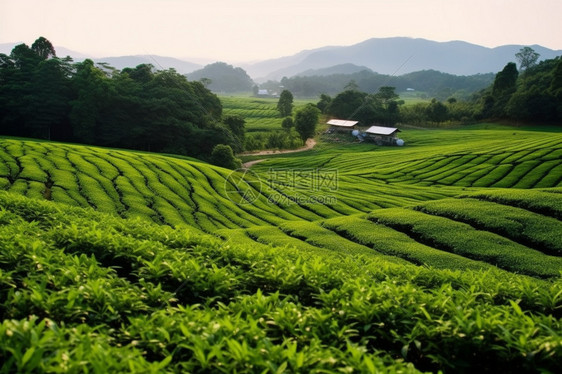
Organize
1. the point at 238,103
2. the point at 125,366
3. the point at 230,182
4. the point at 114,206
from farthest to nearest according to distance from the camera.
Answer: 1. the point at 238,103
2. the point at 230,182
3. the point at 114,206
4. the point at 125,366

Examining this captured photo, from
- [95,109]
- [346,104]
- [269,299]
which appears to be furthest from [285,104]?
[269,299]

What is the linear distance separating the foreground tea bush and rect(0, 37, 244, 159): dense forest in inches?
1863

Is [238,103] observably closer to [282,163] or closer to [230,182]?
[282,163]

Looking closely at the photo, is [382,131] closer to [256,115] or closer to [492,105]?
Result: [492,105]

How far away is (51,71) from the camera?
52.1 meters

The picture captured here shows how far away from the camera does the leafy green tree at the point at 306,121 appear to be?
260 feet

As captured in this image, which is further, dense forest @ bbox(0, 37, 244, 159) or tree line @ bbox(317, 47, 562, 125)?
tree line @ bbox(317, 47, 562, 125)

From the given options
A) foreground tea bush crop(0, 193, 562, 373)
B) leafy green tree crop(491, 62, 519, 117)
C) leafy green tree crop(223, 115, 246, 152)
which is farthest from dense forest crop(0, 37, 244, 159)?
leafy green tree crop(491, 62, 519, 117)

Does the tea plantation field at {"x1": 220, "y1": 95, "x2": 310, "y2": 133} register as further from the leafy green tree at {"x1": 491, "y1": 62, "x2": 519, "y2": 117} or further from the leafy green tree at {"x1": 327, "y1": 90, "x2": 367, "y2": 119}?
the leafy green tree at {"x1": 491, "y1": 62, "x2": 519, "y2": 117}

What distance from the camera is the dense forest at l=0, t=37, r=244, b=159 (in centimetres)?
5028

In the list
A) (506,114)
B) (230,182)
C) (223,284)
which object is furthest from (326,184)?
(506,114)

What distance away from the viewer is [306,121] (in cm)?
8019

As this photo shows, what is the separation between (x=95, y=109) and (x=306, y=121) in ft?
140

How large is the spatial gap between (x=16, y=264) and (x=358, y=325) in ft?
16.4
